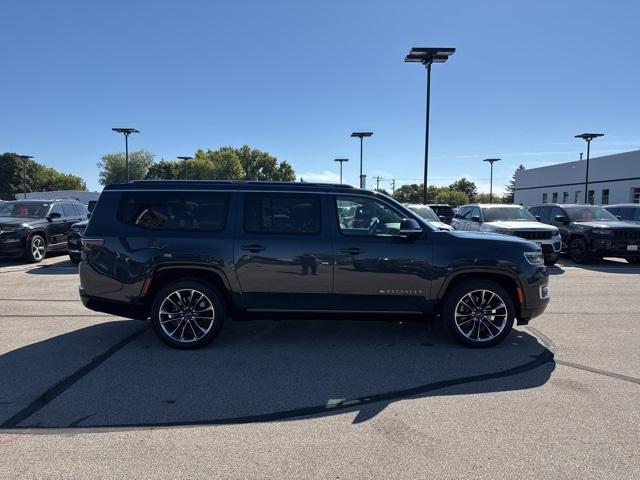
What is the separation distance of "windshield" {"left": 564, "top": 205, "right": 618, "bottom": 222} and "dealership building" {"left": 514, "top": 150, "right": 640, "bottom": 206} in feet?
108

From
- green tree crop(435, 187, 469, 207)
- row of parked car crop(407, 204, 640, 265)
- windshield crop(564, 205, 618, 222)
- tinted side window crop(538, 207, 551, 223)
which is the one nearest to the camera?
row of parked car crop(407, 204, 640, 265)

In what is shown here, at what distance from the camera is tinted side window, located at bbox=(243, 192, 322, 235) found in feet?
18.0

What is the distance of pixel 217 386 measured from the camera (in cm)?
439

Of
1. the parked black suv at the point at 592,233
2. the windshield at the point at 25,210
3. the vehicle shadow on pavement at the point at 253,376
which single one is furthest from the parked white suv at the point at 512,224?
the windshield at the point at 25,210

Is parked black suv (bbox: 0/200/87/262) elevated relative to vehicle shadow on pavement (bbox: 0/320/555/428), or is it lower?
elevated

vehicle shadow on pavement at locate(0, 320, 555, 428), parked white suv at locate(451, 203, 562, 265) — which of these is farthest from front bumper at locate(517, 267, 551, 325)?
parked white suv at locate(451, 203, 562, 265)

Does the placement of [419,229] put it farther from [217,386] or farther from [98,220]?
[98,220]

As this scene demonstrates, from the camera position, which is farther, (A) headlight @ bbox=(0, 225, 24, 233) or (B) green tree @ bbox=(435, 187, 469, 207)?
(B) green tree @ bbox=(435, 187, 469, 207)

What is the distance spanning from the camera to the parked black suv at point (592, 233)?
13.1m

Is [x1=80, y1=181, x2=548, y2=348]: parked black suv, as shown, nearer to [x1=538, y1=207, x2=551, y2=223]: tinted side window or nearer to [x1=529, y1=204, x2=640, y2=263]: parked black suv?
[x1=529, y1=204, x2=640, y2=263]: parked black suv

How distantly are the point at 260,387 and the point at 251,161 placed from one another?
113m

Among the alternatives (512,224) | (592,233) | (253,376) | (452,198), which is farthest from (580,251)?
(452,198)

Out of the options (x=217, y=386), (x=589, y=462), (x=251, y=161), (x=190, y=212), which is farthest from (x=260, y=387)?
(x=251, y=161)

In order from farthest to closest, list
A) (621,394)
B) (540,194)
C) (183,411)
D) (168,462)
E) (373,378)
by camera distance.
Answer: (540,194) → (373,378) → (621,394) → (183,411) → (168,462)
